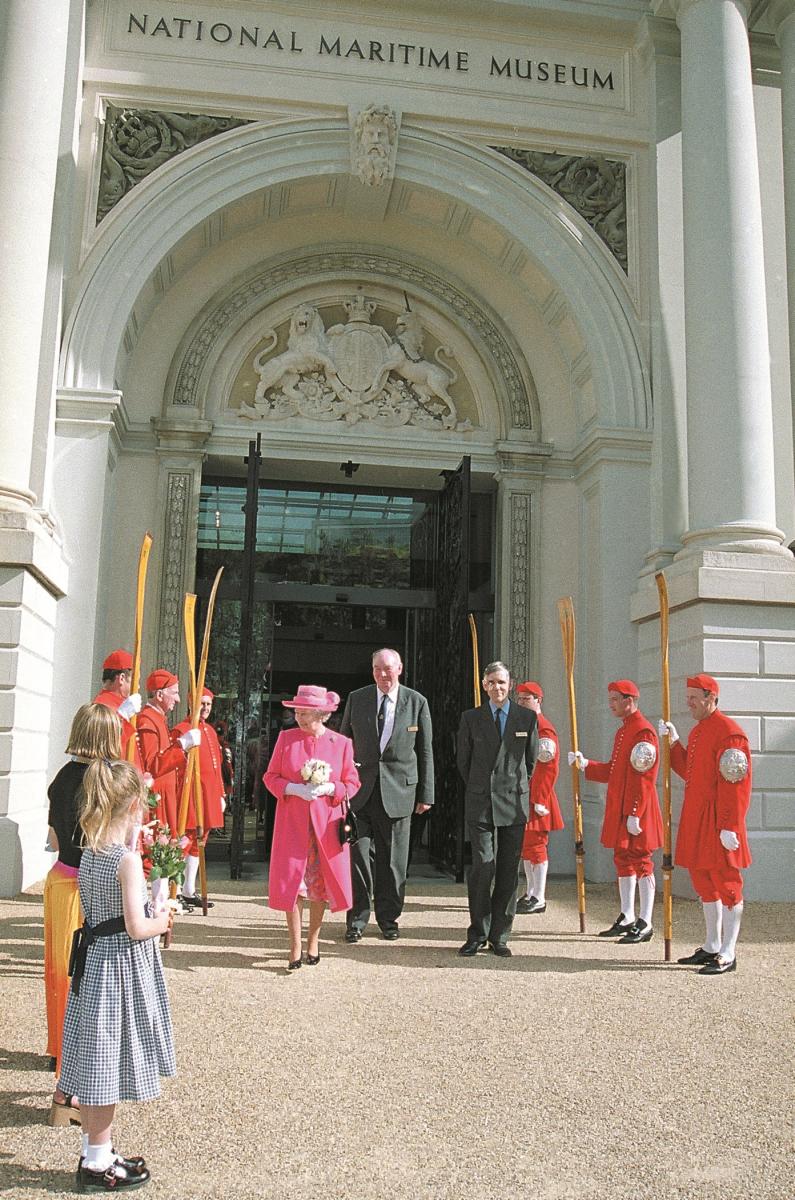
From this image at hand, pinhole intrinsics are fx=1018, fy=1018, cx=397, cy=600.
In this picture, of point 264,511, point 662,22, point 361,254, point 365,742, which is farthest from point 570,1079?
point 662,22

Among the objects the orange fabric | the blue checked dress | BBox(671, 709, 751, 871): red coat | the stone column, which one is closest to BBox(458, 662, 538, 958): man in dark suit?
BBox(671, 709, 751, 871): red coat

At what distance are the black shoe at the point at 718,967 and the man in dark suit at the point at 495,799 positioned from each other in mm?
1141

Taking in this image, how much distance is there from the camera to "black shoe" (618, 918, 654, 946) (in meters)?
6.65

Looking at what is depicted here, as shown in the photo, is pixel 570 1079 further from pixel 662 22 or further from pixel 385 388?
pixel 662 22

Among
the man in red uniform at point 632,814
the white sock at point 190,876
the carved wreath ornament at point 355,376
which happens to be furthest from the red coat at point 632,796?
the carved wreath ornament at point 355,376

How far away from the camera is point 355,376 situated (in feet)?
38.8

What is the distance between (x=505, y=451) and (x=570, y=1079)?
8502 millimetres

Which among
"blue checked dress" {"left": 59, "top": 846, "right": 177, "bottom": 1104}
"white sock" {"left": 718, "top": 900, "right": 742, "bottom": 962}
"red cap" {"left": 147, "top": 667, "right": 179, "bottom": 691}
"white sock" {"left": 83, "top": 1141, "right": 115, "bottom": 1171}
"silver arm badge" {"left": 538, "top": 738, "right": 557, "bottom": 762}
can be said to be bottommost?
"white sock" {"left": 83, "top": 1141, "right": 115, "bottom": 1171}

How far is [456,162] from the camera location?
11117 millimetres

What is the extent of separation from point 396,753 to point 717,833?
81.2 inches

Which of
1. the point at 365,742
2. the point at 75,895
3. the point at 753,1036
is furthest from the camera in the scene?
the point at 365,742

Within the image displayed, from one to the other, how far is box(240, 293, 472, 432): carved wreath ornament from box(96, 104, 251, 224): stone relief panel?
216 centimetres

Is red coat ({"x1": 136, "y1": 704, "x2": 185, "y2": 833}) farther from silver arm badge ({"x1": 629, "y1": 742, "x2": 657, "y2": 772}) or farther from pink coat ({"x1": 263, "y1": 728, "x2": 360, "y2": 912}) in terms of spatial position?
silver arm badge ({"x1": 629, "y1": 742, "x2": 657, "y2": 772})

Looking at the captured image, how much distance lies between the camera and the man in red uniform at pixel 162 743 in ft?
20.4
